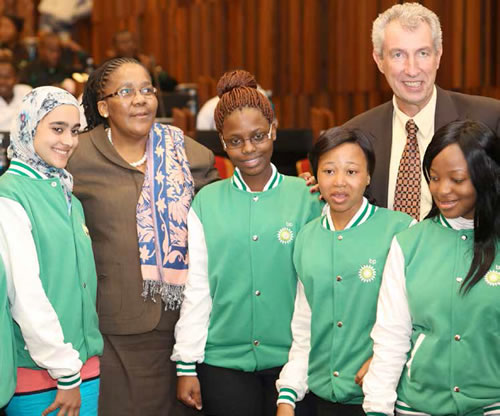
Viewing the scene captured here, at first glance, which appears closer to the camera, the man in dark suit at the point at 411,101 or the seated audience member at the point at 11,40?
the man in dark suit at the point at 411,101

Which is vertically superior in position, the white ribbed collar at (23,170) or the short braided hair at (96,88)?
the short braided hair at (96,88)

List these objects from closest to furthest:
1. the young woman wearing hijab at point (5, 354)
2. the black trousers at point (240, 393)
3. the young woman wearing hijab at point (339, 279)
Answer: the young woman wearing hijab at point (5, 354) → the young woman wearing hijab at point (339, 279) → the black trousers at point (240, 393)

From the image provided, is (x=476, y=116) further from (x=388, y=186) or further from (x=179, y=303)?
(x=179, y=303)

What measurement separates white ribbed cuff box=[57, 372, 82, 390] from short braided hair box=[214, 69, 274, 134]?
35.4 inches

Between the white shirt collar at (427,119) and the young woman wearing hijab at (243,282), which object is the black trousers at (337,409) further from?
the white shirt collar at (427,119)

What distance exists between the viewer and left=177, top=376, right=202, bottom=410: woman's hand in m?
2.45

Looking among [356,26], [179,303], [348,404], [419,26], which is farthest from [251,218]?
[356,26]

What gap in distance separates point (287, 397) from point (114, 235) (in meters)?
0.80

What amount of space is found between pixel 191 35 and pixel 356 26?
3.32 meters

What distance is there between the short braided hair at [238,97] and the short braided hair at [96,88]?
1.29 feet

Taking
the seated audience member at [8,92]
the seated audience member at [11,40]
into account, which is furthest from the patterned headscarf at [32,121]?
the seated audience member at [11,40]

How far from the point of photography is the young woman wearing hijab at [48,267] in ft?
7.08

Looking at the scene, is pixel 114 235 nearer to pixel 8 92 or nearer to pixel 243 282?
pixel 243 282

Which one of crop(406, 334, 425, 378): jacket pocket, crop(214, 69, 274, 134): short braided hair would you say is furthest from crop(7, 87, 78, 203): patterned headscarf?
crop(406, 334, 425, 378): jacket pocket
